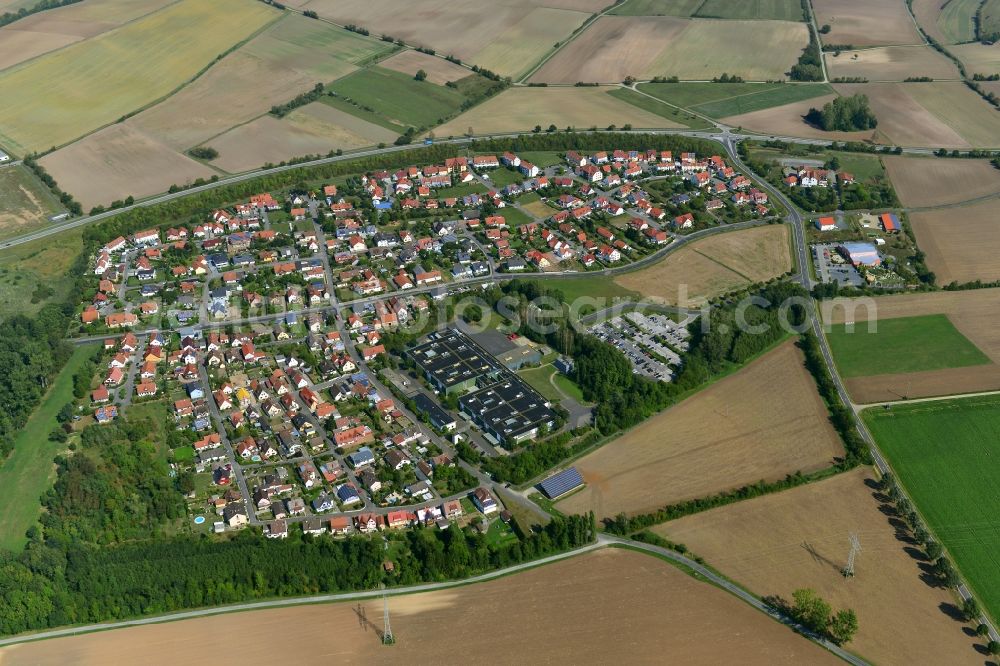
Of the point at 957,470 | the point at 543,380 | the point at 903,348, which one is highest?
the point at 543,380

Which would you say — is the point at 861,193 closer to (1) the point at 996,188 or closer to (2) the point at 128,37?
(1) the point at 996,188

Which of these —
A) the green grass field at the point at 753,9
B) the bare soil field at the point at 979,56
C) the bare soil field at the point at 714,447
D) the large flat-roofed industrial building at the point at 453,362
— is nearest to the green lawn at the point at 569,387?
the large flat-roofed industrial building at the point at 453,362

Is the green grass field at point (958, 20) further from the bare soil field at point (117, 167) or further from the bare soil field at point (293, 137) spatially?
the bare soil field at point (117, 167)

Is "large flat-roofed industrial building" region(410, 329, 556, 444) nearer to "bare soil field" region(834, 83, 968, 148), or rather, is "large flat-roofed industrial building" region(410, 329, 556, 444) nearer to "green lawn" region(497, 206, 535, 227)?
"green lawn" region(497, 206, 535, 227)

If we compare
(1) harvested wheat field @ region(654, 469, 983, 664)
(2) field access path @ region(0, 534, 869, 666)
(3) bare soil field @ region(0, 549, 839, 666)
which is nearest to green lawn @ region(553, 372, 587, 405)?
(1) harvested wheat field @ region(654, 469, 983, 664)

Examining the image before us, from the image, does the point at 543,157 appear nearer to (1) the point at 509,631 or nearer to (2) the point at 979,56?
(1) the point at 509,631

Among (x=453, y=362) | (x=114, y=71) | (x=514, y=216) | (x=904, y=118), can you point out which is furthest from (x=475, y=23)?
(x=453, y=362)

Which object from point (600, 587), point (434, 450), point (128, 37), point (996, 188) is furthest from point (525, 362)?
point (128, 37)
